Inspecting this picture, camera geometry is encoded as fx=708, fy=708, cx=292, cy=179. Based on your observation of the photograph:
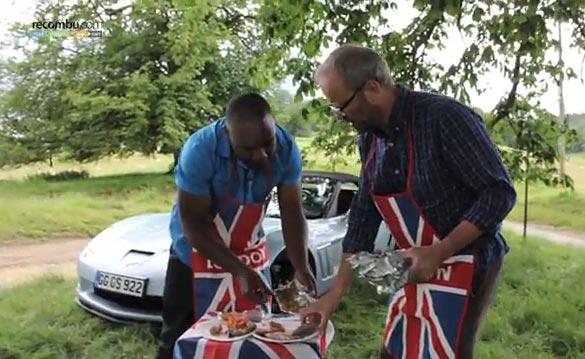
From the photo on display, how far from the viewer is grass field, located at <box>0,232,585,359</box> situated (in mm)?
2945

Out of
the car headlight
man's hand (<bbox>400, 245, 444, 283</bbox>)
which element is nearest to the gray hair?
man's hand (<bbox>400, 245, 444, 283</bbox>)

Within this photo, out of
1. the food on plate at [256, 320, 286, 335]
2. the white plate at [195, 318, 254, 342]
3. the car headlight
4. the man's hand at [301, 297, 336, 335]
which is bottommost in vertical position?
the car headlight

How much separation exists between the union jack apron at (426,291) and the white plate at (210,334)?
1.13 feet

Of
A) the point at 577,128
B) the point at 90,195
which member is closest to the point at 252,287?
the point at 577,128

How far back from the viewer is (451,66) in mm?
2986

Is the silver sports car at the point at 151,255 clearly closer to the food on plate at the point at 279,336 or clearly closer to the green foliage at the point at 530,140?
the green foliage at the point at 530,140

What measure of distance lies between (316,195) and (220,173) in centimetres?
194

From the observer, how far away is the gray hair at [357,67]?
135cm

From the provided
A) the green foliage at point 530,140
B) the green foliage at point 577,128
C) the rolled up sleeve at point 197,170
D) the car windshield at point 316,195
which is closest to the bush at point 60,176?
the car windshield at point 316,195

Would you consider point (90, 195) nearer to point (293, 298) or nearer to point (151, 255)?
point (151, 255)

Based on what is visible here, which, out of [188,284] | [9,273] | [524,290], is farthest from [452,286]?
[9,273]

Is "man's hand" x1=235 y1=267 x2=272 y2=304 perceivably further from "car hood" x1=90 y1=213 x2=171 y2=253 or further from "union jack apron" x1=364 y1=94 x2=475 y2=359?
"car hood" x1=90 y1=213 x2=171 y2=253

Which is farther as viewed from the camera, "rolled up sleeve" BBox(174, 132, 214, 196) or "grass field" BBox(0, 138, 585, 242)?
"grass field" BBox(0, 138, 585, 242)

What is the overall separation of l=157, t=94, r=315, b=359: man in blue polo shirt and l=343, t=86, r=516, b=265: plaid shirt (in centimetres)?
38
